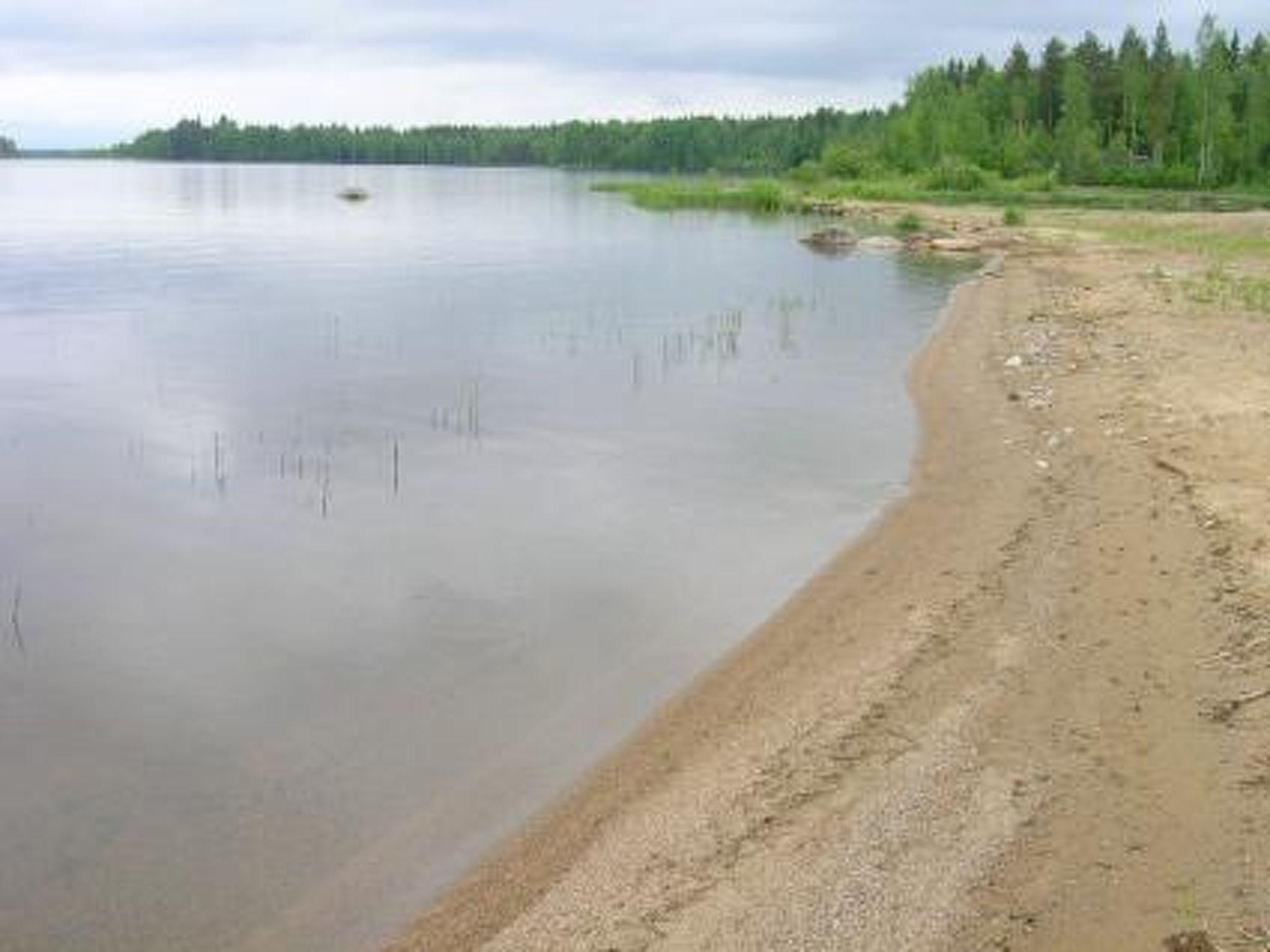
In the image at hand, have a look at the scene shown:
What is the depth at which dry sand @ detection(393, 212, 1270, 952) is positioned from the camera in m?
8.27

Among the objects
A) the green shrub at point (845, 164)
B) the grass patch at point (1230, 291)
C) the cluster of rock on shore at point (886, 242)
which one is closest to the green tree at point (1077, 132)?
the green shrub at point (845, 164)

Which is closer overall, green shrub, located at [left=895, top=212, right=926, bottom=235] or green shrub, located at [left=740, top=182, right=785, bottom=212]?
green shrub, located at [left=895, top=212, right=926, bottom=235]

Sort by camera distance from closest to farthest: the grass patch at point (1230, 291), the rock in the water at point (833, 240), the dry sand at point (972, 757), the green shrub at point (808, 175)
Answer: the dry sand at point (972, 757) → the grass patch at point (1230, 291) → the rock in the water at point (833, 240) → the green shrub at point (808, 175)

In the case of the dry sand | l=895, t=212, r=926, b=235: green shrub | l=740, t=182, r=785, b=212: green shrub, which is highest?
l=740, t=182, r=785, b=212: green shrub

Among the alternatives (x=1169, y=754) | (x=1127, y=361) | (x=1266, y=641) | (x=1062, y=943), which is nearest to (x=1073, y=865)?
(x=1062, y=943)

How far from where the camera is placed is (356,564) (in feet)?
53.5

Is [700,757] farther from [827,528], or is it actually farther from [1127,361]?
[1127,361]

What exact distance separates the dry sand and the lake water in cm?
89

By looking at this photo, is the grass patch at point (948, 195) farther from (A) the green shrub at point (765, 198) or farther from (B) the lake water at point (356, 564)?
(B) the lake water at point (356, 564)

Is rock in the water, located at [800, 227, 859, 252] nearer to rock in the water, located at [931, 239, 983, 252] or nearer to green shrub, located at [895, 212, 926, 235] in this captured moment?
rock in the water, located at [931, 239, 983, 252]

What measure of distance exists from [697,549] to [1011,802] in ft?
26.1

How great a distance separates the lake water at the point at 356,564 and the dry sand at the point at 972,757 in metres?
0.89

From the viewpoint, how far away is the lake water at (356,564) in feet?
32.7

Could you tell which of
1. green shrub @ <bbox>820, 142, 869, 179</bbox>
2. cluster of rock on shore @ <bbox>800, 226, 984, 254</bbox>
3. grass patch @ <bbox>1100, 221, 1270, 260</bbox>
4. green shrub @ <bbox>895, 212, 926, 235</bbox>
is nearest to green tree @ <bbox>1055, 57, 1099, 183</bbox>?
green shrub @ <bbox>820, 142, 869, 179</bbox>
